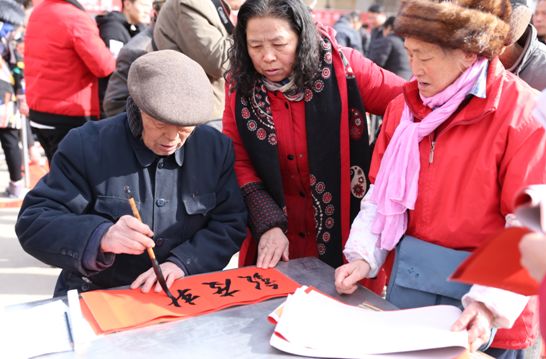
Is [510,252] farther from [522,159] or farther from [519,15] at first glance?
[519,15]

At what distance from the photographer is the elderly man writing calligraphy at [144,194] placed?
4.80 feet

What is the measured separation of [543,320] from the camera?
0.90 metres

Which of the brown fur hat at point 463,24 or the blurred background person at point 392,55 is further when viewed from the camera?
the blurred background person at point 392,55

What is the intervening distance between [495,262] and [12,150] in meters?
4.81

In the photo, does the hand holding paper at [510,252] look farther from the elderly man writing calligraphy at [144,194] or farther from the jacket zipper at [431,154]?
the elderly man writing calligraphy at [144,194]

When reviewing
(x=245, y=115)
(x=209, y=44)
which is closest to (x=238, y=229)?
(x=245, y=115)

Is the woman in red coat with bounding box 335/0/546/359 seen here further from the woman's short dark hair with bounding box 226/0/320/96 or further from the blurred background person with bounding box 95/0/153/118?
the blurred background person with bounding box 95/0/153/118

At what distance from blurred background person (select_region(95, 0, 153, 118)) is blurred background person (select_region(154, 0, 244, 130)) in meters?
1.29

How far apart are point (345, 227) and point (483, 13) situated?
90 centimetres

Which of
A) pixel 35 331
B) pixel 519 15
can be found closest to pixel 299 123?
pixel 519 15

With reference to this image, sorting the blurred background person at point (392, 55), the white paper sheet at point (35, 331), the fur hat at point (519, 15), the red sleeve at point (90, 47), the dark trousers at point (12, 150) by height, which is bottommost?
the dark trousers at point (12, 150)

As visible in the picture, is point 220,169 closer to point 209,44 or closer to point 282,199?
point 282,199

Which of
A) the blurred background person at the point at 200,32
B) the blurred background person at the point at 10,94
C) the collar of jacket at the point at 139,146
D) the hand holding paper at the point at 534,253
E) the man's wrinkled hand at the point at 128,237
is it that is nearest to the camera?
the hand holding paper at the point at 534,253

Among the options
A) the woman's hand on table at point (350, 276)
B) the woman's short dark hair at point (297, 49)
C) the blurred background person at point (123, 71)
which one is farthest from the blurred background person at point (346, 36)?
the woman's hand on table at point (350, 276)
